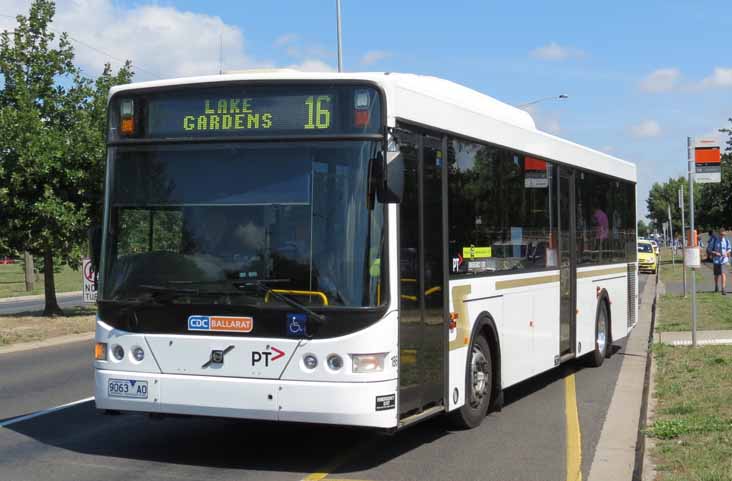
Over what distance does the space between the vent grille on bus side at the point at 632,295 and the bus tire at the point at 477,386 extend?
7.69 metres

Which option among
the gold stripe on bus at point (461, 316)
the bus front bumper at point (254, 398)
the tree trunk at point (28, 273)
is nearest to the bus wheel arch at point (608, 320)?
the gold stripe on bus at point (461, 316)

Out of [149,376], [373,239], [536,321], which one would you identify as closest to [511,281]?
[536,321]

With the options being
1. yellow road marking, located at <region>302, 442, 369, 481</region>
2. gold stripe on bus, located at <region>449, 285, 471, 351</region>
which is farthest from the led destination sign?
yellow road marking, located at <region>302, 442, 369, 481</region>

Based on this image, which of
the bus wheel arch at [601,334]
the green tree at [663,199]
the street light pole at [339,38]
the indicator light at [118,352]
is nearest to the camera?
the indicator light at [118,352]

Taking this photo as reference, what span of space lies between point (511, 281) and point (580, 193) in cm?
375

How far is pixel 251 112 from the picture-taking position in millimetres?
7965

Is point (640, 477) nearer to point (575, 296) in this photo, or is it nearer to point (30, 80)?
point (575, 296)

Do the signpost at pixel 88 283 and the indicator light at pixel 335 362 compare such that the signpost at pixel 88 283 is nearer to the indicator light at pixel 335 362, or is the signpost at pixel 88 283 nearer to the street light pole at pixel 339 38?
the street light pole at pixel 339 38

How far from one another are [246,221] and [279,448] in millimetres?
2243

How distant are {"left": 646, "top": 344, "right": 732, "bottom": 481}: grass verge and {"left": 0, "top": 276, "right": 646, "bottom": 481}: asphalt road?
25.8 inches

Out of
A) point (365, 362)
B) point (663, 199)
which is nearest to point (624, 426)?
point (365, 362)

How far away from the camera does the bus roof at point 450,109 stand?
26.0ft

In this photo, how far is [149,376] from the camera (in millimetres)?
7945

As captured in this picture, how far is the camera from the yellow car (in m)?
52.6
